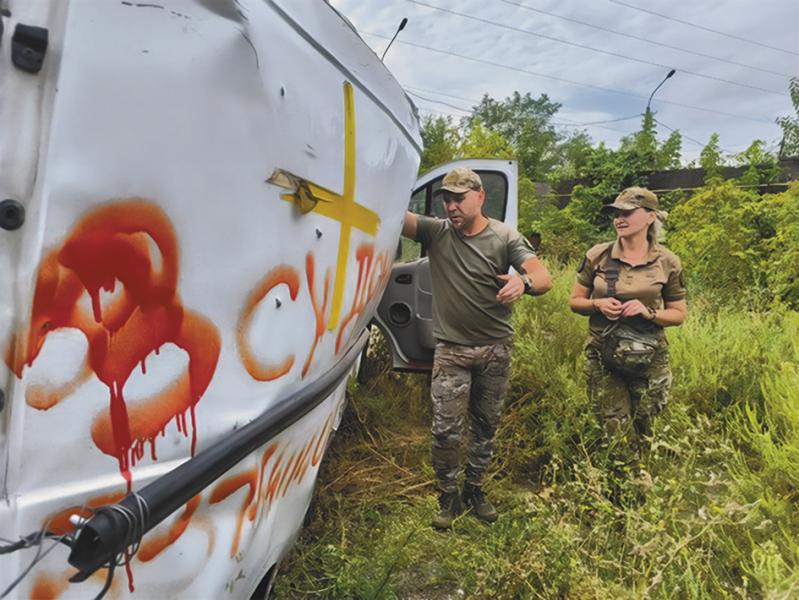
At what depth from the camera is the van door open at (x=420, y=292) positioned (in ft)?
12.6

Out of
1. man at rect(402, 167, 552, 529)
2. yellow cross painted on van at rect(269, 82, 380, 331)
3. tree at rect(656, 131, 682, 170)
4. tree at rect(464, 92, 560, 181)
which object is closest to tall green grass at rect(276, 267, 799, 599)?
man at rect(402, 167, 552, 529)

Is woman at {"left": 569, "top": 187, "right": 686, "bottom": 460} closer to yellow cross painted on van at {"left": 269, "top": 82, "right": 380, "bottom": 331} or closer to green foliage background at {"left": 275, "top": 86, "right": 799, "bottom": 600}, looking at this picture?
green foliage background at {"left": 275, "top": 86, "right": 799, "bottom": 600}

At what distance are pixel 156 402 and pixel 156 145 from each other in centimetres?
51

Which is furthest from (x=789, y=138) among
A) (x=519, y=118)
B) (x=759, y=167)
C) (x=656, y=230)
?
(x=519, y=118)

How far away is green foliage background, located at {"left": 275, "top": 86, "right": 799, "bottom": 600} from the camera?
7.49 ft

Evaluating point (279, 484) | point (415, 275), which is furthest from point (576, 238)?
point (279, 484)

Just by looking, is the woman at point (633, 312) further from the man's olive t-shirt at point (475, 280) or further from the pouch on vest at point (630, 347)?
the man's olive t-shirt at point (475, 280)

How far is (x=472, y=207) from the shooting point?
2.91 meters

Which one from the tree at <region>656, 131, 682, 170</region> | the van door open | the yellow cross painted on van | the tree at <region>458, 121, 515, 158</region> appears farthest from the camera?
the tree at <region>458, 121, 515, 158</region>

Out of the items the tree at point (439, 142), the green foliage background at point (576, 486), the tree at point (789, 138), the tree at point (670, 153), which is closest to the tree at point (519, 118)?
the tree at point (439, 142)

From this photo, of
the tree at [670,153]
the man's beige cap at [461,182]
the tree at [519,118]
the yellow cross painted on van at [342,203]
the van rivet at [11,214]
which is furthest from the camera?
the tree at [519,118]

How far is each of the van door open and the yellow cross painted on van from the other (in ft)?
6.26

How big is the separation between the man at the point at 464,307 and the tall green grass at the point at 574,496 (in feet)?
1.31

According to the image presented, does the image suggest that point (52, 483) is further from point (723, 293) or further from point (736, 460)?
point (723, 293)
